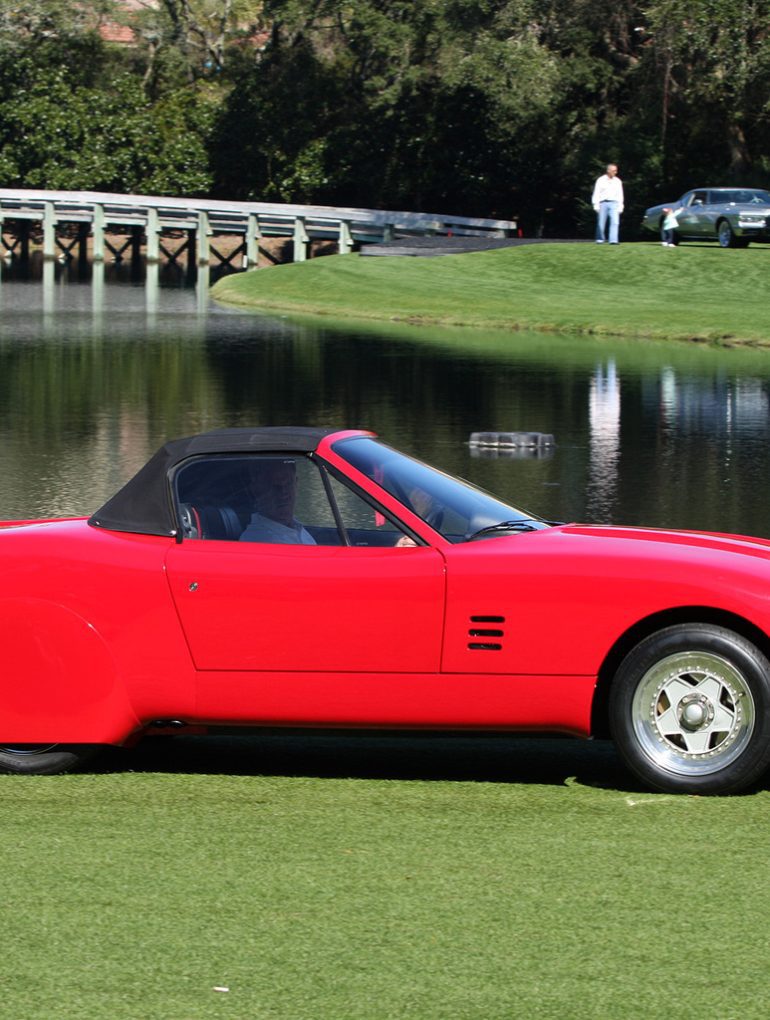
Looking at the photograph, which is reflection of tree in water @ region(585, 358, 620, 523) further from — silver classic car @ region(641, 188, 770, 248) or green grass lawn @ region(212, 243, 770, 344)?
silver classic car @ region(641, 188, 770, 248)

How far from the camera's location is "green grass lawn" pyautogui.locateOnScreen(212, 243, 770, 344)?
34812 millimetres

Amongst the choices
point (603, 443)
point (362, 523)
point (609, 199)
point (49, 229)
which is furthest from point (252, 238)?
point (362, 523)

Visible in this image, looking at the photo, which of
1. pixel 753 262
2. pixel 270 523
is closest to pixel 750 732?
pixel 270 523

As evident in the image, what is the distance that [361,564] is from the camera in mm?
6535

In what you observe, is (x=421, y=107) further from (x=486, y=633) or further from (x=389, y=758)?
(x=486, y=633)

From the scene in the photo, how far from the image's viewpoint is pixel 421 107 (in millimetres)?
68125

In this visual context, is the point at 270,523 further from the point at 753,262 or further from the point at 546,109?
the point at 546,109

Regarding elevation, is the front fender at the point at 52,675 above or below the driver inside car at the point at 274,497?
below

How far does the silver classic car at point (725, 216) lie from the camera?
4328 centimetres

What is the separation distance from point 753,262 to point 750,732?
116 ft

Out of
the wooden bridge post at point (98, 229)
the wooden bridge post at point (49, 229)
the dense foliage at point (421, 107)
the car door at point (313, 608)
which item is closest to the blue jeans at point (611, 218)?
the dense foliage at point (421, 107)

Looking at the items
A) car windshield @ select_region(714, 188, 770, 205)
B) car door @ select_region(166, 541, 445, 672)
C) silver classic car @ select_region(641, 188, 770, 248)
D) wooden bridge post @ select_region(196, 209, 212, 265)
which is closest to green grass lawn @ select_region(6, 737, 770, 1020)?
car door @ select_region(166, 541, 445, 672)

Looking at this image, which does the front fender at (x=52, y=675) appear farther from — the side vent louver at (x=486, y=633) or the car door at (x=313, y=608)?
the side vent louver at (x=486, y=633)

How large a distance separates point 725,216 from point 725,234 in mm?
455
